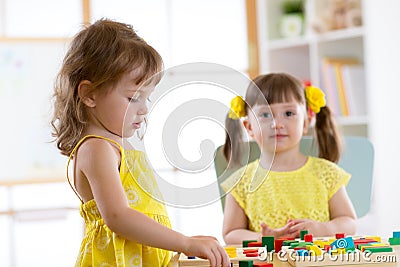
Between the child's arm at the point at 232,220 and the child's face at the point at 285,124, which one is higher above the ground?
the child's face at the point at 285,124

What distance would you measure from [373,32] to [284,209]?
140 cm

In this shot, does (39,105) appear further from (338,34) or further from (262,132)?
(262,132)

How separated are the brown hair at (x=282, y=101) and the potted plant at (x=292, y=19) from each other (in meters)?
1.51

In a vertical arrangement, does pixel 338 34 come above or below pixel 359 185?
above

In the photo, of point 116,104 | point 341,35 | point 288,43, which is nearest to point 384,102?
point 341,35

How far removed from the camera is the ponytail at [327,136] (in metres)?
1.92

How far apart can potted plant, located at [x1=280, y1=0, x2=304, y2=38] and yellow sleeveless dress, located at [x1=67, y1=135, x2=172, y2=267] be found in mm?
2297

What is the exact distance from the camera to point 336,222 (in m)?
1.64

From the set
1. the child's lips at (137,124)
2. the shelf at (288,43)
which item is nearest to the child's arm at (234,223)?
the child's lips at (137,124)

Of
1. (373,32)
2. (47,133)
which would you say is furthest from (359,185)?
(47,133)

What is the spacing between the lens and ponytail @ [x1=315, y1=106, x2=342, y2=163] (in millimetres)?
1923

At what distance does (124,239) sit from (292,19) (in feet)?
7.98

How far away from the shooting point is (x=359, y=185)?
76.4 inches

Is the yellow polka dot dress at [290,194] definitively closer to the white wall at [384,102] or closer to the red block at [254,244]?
the red block at [254,244]
